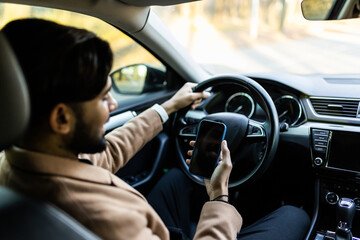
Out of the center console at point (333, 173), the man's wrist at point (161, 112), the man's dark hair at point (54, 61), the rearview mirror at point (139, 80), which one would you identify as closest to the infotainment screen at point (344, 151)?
the center console at point (333, 173)

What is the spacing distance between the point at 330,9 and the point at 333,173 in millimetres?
887

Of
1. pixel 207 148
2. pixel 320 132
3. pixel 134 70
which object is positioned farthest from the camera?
pixel 134 70

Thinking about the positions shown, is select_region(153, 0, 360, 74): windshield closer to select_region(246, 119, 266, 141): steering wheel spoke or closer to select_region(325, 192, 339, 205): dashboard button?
select_region(246, 119, 266, 141): steering wheel spoke

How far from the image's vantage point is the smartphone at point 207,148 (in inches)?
66.6

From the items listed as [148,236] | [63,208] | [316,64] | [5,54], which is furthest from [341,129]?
[316,64]

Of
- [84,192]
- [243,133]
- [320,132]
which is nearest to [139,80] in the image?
[243,133]

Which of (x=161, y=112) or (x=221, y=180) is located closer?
(x=221, y=180)

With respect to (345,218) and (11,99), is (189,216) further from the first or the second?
(11,99)

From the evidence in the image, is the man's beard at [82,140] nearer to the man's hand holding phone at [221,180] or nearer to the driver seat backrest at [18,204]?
the driver seat backrest at [18,204]

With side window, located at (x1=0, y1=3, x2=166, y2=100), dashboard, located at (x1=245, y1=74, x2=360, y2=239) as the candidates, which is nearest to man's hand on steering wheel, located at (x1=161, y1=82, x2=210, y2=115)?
dashboard, located at (x1=245, y1=74, x2=360, y2=239)

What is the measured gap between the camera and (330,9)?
5.31ft

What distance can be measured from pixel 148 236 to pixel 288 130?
1293 mm

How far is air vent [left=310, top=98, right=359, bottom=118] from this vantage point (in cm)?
196

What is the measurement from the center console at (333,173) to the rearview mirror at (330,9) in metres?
0.62
